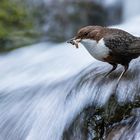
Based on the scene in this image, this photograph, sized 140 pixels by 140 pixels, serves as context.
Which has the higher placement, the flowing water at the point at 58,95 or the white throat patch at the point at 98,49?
the white throat patch at the point at 98,49

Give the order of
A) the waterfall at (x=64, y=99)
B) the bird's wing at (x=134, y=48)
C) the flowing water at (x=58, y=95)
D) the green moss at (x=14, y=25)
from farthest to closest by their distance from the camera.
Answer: the green moss at (x=14, y=25) → the bird's wing at (x=134, y=48) → the flowing water at (x=58, y=95) → the waterfall at (x=64, y=99)

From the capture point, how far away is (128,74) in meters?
4.24

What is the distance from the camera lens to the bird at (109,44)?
416 cm

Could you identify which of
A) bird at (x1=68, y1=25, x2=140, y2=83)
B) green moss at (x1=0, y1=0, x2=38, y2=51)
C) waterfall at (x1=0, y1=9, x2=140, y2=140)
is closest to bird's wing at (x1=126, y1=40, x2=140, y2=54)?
bird at (x1=68, y1=25, x2=140, y2=83)

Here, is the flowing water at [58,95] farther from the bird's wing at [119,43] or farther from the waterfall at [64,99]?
the bird's wing at [119,43]

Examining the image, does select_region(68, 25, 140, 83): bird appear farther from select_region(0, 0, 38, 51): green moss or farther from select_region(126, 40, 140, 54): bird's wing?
select_region(0, 0, 38, 51): green moss

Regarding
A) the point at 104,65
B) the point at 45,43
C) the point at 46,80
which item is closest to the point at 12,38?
the point at 45,43

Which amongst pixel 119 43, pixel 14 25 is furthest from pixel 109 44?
pixel 14 25

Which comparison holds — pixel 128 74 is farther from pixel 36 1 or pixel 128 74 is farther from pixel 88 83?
pixel 36 1

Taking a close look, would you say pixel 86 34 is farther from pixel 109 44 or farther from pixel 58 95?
pixel 58 95

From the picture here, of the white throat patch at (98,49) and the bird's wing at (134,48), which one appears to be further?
the bird's wing at (134,48)

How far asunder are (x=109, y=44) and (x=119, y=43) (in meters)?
0.09

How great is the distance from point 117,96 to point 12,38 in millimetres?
3130

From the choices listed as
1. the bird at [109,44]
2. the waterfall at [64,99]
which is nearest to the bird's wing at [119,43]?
the bird at [109,44]
